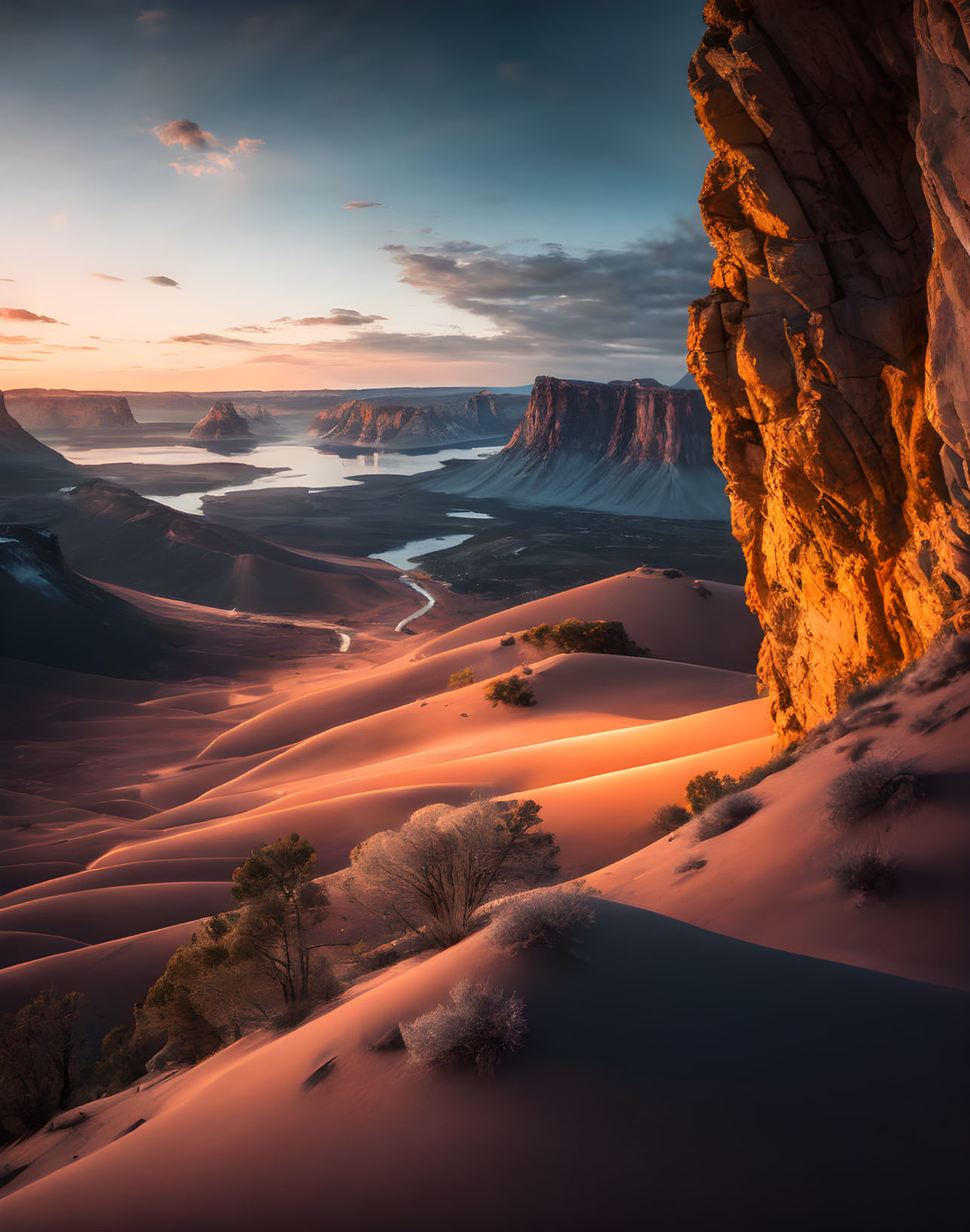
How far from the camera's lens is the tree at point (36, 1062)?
34.4ft

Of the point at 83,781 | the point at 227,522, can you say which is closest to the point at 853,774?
→ the point at 83,781

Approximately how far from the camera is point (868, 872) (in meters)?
5.82

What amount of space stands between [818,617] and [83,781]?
33164 millimetres

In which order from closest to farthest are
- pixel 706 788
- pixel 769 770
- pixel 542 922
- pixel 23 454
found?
pixel 542 922 < pixel 769 770 < pixel 706 788 < pixel 23 454

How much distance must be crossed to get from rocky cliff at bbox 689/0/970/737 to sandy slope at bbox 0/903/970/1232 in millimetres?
6648

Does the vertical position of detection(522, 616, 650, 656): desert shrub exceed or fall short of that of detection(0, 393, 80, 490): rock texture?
it falls short

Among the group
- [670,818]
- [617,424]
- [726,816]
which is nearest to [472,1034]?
[726,816]

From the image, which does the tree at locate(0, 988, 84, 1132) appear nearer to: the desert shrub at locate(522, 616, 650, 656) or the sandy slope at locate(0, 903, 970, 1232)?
the sandy slope at locate(0, 903, 970, 1232)

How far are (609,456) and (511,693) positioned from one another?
121m

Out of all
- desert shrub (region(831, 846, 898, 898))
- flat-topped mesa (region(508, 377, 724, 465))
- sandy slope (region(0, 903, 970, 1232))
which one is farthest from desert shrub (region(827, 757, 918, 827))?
flat-topped mesa (region(508, 377, 724, 465))

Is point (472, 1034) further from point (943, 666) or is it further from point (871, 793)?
point (943, 666)

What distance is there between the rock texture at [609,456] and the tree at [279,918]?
117 m

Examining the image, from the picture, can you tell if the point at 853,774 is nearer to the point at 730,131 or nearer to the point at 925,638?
the point at 925,638

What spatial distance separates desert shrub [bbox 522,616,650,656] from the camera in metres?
35.8
